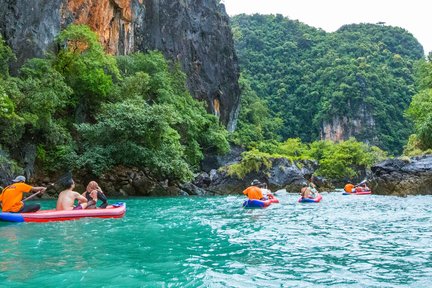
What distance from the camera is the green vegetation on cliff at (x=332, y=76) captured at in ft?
255

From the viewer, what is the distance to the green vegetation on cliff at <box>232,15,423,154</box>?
77625 millimetres

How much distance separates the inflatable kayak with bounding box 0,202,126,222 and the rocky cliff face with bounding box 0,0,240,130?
12.7 metres

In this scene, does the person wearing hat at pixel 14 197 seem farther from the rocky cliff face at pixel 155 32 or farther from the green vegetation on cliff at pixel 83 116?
the rocky cliff face at pixel 155 32

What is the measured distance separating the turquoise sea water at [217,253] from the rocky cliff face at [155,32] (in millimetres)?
14480

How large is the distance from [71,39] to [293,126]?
61254mm

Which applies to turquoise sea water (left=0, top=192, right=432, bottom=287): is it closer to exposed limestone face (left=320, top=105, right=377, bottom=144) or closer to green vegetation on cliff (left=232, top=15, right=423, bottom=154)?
green vegetation on cliff (left=232, top=15, right=423, bottom=154)

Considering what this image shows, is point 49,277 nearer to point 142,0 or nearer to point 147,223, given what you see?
point 147,223

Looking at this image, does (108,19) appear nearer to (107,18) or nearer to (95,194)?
(107,18)

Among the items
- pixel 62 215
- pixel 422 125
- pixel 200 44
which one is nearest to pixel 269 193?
pixel 62 215

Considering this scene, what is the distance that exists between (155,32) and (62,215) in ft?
97.9

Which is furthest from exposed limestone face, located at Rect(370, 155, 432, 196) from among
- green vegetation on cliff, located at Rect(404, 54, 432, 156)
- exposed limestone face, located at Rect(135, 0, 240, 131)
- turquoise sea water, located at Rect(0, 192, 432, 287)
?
exposed limestone face, located at Rect(135, 0, 240, 131)

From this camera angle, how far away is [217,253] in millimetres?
7133

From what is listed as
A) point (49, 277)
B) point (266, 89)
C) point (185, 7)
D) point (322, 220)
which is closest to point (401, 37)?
point (266, 89)

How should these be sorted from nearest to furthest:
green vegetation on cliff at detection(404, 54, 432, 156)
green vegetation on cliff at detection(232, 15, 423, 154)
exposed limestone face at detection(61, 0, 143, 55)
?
1. exposed limestone face at detection(61, 0, 143, 55)
2. green vegetation on cliff at detection(404, 54, 432, 156)
3. green vegetation on cliff at detection(232, 15, 423, 154)
